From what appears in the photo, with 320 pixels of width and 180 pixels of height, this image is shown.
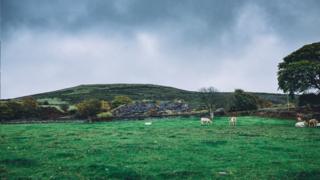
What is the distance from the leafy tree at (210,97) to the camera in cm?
7410

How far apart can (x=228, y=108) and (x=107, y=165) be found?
2486 inches

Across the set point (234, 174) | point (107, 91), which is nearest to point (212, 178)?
point (234, 174)

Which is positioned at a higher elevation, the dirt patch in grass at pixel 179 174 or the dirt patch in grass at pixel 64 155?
the dirt patch in grass at pixel 64 155

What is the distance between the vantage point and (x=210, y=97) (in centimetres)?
7525

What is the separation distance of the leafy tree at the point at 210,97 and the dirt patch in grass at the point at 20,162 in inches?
2225

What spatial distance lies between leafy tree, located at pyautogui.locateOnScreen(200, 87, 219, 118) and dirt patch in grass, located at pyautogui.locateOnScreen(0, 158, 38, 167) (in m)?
56.5

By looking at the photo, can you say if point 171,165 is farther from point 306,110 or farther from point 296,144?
point 306,110

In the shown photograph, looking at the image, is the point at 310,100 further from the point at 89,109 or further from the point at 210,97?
the point at 89,109

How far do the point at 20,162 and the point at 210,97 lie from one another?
5986 cm

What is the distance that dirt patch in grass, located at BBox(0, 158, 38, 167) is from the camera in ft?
57.2

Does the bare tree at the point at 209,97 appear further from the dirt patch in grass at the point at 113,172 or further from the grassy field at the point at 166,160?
the dirt patch in grass at the point at 113,172

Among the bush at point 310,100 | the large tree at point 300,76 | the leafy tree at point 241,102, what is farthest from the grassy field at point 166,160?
the leafy tree at point 241,102

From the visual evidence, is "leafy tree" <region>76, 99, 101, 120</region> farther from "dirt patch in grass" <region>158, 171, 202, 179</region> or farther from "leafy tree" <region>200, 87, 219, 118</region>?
"dirt patch in grass" <region>158, 171, 202, 179</region>

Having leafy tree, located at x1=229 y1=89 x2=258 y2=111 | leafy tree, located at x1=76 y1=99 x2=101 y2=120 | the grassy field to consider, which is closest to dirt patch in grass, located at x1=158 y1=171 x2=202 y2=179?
the grassy field
